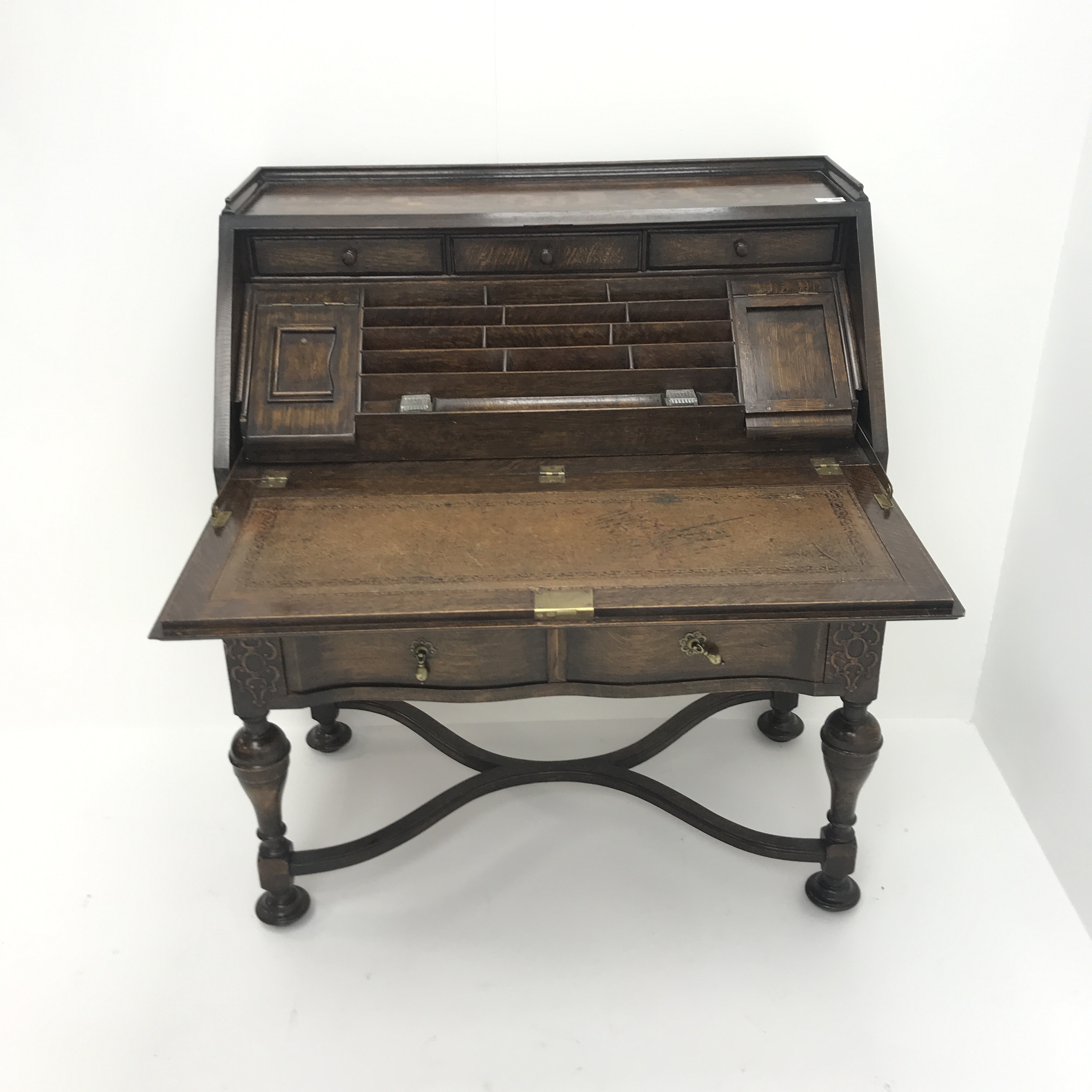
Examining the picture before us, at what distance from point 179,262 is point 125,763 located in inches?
58.1

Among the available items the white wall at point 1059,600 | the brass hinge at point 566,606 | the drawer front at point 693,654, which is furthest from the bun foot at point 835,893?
the brass hinge at point 566,606

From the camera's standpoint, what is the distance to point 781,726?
10.2ft

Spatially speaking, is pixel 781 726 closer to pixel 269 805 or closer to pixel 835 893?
pixel 835 893

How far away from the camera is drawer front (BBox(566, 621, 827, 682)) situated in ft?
6.86

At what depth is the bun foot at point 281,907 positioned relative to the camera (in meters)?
2.51

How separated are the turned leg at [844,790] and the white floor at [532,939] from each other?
0.06 metres

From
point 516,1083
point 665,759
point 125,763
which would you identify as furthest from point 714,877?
point 125,763

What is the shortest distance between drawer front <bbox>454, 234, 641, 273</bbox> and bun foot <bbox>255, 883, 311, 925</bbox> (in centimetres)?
156

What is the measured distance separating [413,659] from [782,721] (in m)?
1.43

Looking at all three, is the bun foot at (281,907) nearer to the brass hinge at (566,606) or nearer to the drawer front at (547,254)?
the brass hinge at (566,606)

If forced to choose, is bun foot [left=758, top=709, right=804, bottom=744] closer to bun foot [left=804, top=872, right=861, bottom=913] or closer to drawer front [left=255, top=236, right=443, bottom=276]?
bun foot [left=804, top=872, right=861, bottom=913]

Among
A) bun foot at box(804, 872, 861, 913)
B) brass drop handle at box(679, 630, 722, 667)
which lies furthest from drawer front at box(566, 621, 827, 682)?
bun foot at box(804, 872, 861, 913)

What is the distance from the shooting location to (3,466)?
288cm

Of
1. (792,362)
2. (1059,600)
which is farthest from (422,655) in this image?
(1059,600)
